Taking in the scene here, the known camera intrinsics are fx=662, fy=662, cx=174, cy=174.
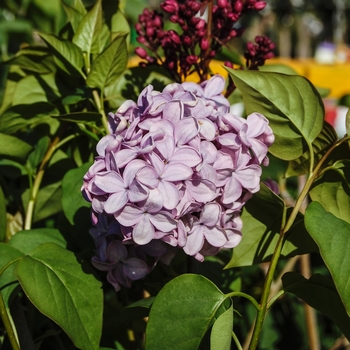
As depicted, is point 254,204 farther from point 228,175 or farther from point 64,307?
point 64,307

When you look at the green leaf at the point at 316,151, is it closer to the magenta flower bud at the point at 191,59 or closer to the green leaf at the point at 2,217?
the magenta flower bud at the point at 191,59

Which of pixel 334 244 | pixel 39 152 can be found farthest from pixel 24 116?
pixel 334 244

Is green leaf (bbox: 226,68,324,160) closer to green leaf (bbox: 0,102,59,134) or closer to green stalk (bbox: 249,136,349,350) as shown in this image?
green stalk (bbox: 249,136,349,350)

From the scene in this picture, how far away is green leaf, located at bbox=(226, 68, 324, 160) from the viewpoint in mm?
707

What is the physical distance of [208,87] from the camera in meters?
0.75

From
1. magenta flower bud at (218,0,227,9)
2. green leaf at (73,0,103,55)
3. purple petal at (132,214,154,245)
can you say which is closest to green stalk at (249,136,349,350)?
purple petal at (132,214,154,245)

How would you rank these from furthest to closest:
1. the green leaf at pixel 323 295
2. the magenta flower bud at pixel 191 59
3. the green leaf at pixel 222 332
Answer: the magenta flower bud at pixel 191 59 → the green leaf at pixel 323 295 → the green leaf at pixel 222 332

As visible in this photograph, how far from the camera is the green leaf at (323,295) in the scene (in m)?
0.70

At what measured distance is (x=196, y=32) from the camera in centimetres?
83

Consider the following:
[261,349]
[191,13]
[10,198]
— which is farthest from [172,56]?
[261,349]

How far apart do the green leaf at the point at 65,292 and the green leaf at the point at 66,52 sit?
26 centimetres

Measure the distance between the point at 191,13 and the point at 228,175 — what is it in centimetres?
28

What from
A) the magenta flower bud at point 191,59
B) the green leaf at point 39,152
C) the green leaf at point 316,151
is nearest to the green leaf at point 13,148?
the green leaf at point 39,152

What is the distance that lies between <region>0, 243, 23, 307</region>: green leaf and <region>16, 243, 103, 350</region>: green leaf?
0.15 feet
